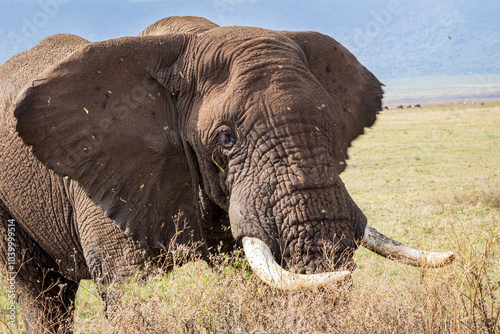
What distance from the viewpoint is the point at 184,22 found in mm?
4543

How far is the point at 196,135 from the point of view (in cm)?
383

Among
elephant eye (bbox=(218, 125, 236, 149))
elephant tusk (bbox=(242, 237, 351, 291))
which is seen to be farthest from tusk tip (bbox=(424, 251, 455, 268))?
elephant eye (bbox=(218, 125, 236, 149))

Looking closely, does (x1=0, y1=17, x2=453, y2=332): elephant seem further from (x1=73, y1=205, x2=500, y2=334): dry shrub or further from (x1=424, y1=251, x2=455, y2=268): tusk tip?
(x1=73, y1=205, x2=500, y2=334): dry shrub

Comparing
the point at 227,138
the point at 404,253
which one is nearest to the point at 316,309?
the point at 404,253

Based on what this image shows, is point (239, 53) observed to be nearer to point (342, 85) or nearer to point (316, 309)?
point (342, 85)

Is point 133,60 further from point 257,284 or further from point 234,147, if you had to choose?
point 257,284

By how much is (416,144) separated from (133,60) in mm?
19865

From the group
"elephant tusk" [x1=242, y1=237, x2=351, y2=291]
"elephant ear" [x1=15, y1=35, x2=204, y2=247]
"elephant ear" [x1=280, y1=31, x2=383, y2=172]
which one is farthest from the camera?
"elephant ear" [x1=280, y1=31, x2=383, y2=172]

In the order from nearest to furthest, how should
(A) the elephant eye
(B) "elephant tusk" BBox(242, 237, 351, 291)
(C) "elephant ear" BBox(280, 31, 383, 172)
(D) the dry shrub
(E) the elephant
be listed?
(B) "elephant tusk" BBox(242, 237, 351, 291) → (D) the dry shrub → (E) the elephant → (A) the elephant eye → (C) "elephant ear" BBox(280, 31, 383, 172)

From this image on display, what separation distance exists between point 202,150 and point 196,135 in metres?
0.11

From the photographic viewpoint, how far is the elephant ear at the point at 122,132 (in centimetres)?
389

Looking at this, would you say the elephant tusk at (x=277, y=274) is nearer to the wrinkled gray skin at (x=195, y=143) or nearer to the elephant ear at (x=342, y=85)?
the wrinkled gray skin at (x=195, y=143)

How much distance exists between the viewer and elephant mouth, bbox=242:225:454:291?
3051mm

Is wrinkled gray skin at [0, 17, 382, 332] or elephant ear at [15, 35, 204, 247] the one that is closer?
wrinkled gray skin at [0, 17, 382, 332]
